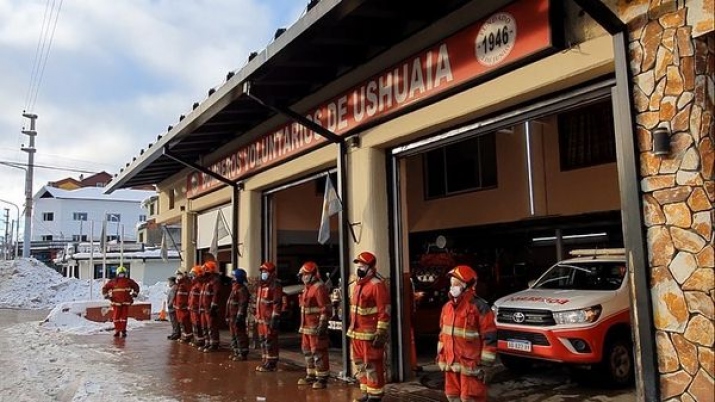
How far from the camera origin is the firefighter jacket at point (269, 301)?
10078 millimetres

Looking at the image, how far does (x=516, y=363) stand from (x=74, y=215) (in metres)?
67.4

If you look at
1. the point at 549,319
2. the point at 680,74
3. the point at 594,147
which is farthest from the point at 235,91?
the point at 594,147

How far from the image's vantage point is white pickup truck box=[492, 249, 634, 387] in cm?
755

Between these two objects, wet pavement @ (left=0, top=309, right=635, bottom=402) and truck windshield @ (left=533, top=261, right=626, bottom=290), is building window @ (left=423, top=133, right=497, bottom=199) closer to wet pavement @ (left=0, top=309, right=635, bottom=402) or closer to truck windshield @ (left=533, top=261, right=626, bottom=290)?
truck windshield @ (left=533, top=261, right=626, bottom=290)

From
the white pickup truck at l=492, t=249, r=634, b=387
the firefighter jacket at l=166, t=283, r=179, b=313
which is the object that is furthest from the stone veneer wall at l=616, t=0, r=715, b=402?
the firefighter jacket at l=166, t=283, r=179, b=313

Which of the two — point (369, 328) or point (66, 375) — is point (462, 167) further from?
point (66, 375)

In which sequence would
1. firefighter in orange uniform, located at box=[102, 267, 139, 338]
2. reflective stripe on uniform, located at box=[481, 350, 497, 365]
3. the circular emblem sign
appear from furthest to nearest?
firefighter in orange uniform, located at box=[102, 267, 139, 338], the circular emblem sign, reflective stripe on uniform, located at box=[481, 350, 497, 365]

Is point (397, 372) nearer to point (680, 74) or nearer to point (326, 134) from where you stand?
point (326, 134)

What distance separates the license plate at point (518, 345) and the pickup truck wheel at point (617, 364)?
0.91 metres

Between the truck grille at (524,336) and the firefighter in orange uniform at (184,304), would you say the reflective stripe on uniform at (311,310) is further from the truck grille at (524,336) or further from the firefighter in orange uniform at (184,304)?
the firefighter in orange uniform at (184,304)

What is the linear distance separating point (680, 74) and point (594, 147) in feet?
25.9

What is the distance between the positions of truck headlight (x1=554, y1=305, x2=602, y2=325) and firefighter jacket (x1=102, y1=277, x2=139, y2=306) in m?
12.0

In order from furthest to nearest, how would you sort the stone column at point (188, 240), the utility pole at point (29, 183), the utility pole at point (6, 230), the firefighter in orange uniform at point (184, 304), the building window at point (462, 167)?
the utility pole at point (6, 230) → the utility pole at point (29, 183) → the stone column at point (188, 240) → the building window at point (462, 167) → the firefighter in orange uniform at point (184, 304)

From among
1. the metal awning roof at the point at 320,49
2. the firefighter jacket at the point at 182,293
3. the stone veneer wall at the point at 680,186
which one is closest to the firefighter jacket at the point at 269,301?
the metal awning roof at the point at 320,49
